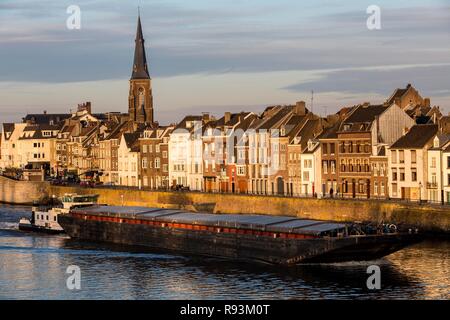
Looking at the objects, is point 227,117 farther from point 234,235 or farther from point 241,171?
point 234,235

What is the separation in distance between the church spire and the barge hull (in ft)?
274

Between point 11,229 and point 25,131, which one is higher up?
point 25,131

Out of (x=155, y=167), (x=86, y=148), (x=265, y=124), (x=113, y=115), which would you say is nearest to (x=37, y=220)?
(x=265, y=124)

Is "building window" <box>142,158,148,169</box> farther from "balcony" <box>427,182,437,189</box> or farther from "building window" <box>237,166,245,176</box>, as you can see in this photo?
"balcony" <box>427,182,437,189</box>

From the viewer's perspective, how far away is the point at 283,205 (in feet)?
338

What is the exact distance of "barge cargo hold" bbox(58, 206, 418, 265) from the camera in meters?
71.9

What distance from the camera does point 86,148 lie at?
550 ft

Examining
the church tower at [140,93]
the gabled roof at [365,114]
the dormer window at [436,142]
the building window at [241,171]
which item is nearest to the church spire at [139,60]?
the church tower at [140,93]

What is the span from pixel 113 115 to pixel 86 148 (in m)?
21.2

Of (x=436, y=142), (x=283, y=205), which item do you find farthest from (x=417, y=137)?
(x=283, y=205)

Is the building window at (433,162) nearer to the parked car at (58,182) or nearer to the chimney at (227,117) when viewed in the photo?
the chimney at (227,117)

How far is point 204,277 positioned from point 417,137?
37.0 m

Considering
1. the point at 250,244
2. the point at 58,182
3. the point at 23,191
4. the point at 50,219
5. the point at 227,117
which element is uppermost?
the point at 227,117
